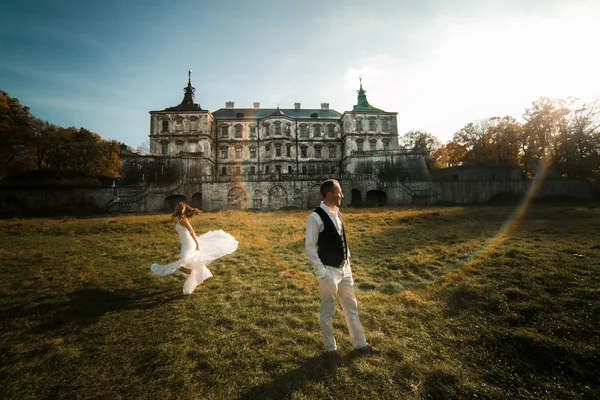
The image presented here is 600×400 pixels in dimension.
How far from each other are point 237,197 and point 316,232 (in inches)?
1090

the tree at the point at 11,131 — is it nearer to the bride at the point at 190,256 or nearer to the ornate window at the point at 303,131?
the bride at the point at 190,256

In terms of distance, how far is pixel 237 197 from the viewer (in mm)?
30516

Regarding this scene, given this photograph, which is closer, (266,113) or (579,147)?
(579,147)

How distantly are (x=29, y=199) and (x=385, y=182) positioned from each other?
39224 mm

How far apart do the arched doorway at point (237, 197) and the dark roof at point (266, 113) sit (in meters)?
21.2

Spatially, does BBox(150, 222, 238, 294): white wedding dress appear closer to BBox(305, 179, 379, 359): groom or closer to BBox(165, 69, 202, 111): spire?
BBox(305, 179, 379, 359): groom

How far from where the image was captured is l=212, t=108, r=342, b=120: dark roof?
47.7 meters

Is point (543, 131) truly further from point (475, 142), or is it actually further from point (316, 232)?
point (316, 232)

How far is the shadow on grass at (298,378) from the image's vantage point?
122 inches

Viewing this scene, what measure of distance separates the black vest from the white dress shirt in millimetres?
55

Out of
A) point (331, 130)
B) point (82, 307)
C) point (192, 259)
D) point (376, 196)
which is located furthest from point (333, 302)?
point (331, 130)

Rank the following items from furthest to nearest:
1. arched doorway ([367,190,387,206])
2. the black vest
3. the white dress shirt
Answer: arched doorway ([367,190,387,206]) → the black vest → the white dress shirt

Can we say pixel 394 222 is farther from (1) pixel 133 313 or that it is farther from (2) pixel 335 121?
(2) pixel 335 121

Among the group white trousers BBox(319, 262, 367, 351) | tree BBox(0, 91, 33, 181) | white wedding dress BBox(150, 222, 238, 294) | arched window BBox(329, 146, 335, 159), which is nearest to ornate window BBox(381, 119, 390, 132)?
arched window BBox(329, 146, 335, 159)
